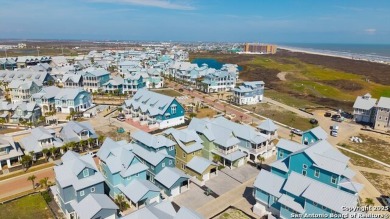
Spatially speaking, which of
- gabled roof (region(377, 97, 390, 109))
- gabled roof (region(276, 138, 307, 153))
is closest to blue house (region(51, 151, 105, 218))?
gabled roof (region(276, 138, 307, 153))

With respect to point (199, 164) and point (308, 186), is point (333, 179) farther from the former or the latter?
point (199, 164)

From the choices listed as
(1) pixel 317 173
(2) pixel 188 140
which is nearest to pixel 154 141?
(2) pixel 188 140

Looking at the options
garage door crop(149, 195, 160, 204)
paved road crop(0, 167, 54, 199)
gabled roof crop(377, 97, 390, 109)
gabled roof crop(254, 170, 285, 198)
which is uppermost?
gabled roof crop(377, 97, 390, 109)

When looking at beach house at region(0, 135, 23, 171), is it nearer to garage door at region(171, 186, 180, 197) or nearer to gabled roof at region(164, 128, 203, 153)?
gabled roof at region(164, 128, 203, 153)

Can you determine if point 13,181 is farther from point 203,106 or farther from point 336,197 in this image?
point 203,106

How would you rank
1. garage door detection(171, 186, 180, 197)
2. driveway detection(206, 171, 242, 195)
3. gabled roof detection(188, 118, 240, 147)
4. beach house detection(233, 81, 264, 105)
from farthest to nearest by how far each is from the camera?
beach house detection(233, 81, 264, 105)
gabled roof detection(188, 118, 240, 147)
driveway detection(206, 171, 242, 195)
garage door detection(171, 186, 180, 197)
